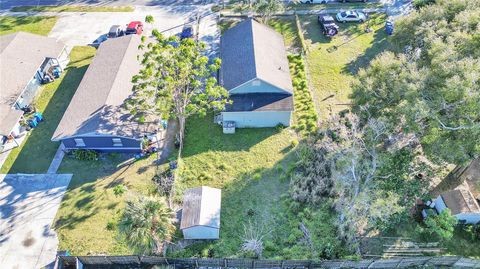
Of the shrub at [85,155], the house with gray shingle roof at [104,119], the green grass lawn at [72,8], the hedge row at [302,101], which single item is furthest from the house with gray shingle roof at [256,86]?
the green grass lawn at [72,8]

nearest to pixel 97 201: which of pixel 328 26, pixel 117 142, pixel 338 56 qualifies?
pixel 117 142

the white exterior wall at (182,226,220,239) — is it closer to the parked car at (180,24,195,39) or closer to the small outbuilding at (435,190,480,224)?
the small outbuilding at (435,190,480,224)

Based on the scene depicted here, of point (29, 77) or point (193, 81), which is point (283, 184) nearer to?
point (193, 81)

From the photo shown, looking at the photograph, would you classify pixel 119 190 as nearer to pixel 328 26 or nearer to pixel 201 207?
pixel 201 207

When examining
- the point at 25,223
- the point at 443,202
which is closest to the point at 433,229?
the point at 443,202

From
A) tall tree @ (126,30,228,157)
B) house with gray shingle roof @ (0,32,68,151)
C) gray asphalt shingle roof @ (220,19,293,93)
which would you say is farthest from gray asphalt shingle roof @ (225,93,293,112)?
house with gray shingle roof @ (0,32,68,151)

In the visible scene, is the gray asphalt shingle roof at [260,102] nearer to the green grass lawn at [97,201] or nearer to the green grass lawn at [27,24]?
the green grass lawn at [97,201]
